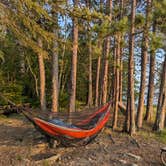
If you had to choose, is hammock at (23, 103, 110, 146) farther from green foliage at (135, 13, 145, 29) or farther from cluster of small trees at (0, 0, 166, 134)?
green foliage at (135, 13, 145, 29)

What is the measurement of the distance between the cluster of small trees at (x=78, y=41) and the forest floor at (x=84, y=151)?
96 cm

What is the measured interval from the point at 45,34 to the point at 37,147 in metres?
2.70

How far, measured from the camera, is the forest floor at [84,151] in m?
5.95

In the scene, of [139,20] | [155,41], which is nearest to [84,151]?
[155,41]

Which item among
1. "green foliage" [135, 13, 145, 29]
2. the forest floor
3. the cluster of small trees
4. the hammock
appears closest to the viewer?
the cluster of small trees

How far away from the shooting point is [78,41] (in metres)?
8.39

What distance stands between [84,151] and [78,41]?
3196 millimetres

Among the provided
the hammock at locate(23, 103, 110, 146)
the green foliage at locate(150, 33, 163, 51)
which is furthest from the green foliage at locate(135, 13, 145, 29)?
the hammock at locate(23, 103, 110, 146)

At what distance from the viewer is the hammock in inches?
241

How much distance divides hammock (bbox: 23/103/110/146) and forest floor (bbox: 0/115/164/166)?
1.05ft

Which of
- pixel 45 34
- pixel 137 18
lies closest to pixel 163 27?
pixel 137 18

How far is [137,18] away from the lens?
8023mm

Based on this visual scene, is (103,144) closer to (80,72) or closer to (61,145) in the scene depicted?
(61,145)

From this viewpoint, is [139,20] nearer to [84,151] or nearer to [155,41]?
[155,41]
